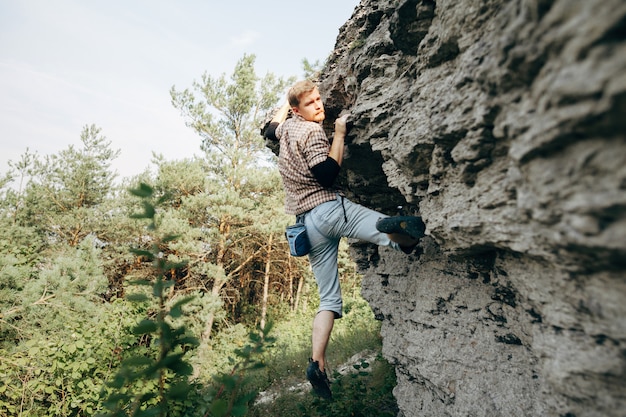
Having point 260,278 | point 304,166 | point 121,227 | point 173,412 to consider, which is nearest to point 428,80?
point 304,166

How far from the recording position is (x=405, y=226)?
2.57 meters

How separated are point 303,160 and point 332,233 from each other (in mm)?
747

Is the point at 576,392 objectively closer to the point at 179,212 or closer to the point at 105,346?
the point at 105,346

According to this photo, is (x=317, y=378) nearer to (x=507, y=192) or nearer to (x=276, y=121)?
(x=507, y=192)

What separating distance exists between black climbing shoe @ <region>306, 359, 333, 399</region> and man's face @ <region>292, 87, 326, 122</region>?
2388mm

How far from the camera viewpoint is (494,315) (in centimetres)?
239

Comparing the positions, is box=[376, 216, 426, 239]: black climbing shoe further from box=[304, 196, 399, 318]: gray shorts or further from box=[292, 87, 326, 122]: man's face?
box=[292, 87, 326, 122]: man's face

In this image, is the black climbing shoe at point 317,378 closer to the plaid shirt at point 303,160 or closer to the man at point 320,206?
the man at point 320,206

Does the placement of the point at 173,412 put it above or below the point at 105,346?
below

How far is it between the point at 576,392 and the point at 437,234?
1090 millimetres

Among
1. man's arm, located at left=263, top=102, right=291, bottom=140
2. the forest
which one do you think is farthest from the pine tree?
man's arm, located at left=263, top=102, right=291, bottom=140

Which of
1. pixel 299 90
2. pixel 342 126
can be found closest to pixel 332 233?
pixel 342 126

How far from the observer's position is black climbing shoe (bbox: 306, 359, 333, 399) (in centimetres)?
304

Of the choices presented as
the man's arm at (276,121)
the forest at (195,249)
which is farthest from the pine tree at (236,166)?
the man's arm at (276,121)
